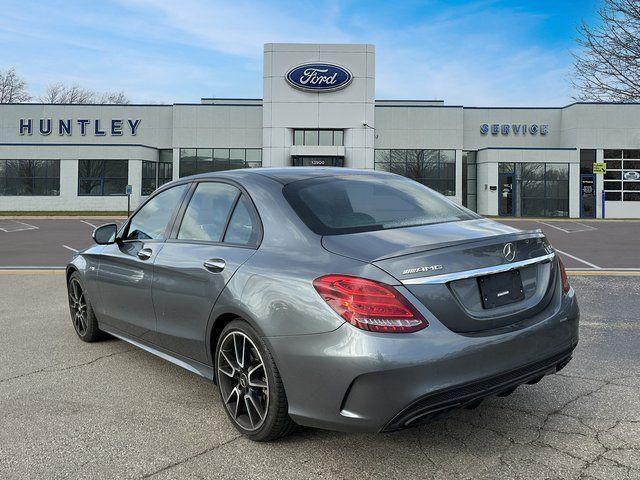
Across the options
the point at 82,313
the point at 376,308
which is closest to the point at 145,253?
the point at 82,313

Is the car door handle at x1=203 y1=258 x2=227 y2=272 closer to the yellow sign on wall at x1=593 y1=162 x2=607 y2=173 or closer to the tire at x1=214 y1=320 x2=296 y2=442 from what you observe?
the tire at x1=214 y1=320 x2=296 y2=442

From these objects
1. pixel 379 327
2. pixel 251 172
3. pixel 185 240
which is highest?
pixel 251 172

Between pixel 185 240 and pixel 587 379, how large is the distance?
121 inches

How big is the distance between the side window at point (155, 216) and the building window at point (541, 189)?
115 ft

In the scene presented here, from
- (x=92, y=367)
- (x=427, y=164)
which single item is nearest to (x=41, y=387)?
(x=92, y=367)

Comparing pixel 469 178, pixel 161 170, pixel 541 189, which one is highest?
pixel 161 170

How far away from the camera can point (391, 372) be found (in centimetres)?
248

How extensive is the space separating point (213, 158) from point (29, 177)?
1225 cm

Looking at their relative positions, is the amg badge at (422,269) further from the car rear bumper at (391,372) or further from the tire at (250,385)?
the tire at (250,385)

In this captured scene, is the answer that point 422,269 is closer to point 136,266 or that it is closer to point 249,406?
point 249,406

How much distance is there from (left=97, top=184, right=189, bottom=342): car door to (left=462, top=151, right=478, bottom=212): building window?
3635cm

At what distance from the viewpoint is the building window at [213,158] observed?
38125 mm

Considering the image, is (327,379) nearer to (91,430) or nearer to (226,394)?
(226,394)

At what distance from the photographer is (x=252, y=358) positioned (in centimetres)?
304
